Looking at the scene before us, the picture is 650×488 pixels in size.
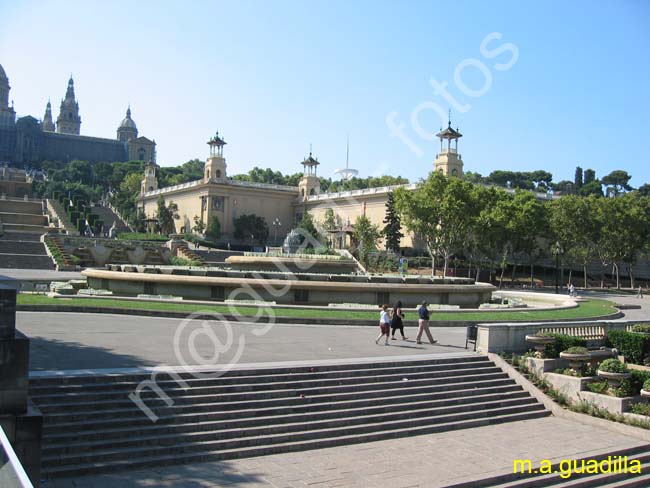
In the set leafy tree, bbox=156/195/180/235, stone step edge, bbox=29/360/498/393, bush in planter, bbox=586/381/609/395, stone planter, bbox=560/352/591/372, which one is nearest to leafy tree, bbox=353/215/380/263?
leafy tree, bbox=156/195/180/235

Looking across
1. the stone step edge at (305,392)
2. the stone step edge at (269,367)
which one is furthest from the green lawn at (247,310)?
the stone step edge at (305,392)

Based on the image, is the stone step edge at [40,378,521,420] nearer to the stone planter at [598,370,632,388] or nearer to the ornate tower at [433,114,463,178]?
the stone planter at [598,370,632,388]

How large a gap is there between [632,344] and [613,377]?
445cm

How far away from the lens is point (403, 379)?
603 inches

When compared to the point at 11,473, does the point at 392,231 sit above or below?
above

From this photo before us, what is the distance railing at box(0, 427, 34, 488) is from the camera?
4648 millimetres

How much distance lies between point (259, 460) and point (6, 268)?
48589 millimetres

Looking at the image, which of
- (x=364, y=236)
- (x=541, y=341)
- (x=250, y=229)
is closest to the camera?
(x=541, y=341)

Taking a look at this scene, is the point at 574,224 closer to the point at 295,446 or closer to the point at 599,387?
the point at 599,387

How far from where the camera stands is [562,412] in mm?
15578

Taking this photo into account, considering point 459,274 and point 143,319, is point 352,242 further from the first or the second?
point 143,319

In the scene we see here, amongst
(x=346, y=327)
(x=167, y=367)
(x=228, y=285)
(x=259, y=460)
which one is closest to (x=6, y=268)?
(x=228, y=285)

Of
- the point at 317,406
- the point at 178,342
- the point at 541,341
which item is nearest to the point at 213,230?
the point at 178,342

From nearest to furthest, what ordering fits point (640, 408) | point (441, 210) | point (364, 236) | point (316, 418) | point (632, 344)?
point (316, 418) < point (640, 408) < point (632, 344) < point (441, 210) < point (364, 236)
